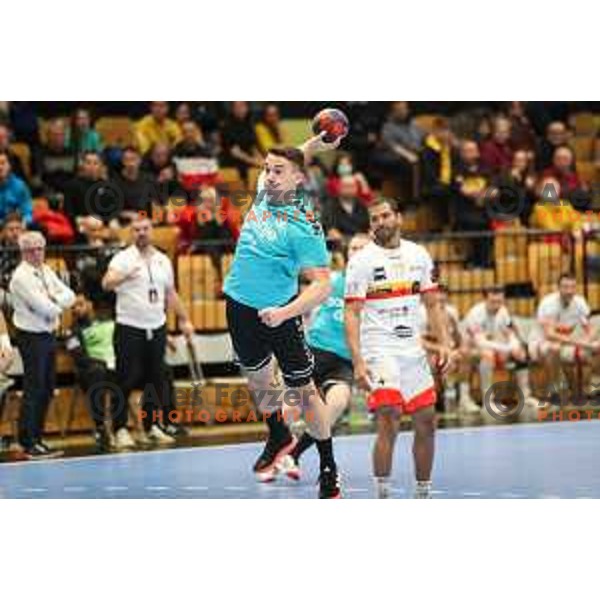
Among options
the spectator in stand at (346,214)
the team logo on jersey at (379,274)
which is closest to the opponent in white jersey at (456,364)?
the spectator in stand at (346,214)

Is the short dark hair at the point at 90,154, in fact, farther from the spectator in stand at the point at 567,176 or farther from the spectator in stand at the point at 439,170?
the spectator in stand at the point at 567,176

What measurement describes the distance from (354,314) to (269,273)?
0.67 metres

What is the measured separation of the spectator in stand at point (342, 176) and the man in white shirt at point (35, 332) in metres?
3.70

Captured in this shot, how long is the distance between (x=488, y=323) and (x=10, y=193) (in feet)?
14.3

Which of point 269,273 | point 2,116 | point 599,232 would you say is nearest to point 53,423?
point 2,116

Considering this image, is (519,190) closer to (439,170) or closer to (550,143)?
(439,170)

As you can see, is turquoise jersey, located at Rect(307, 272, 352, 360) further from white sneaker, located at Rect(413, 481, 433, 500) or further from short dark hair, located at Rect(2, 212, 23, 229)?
short dark hair, located at Rect(2, 212, 23, 229)

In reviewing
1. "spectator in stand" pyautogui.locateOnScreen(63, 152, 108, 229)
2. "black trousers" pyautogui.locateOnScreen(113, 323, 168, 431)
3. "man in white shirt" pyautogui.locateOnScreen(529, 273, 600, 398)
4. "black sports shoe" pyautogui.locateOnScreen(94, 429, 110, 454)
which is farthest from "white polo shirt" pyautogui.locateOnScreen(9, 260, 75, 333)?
"man in white shirt" pyautogui.locateOnScreen(529, 273, 600, 398)

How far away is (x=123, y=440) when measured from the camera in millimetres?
14688

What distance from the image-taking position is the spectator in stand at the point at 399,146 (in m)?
18.9

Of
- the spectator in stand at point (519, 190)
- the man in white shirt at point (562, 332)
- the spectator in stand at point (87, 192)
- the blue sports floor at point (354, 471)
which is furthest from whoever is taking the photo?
the spectator in stand at point (519, 190)

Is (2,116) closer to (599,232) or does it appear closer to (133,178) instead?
(133,178)

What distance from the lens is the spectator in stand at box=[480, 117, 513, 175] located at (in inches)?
751

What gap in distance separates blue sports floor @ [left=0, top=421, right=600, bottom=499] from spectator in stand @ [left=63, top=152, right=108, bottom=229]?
2.86 m
